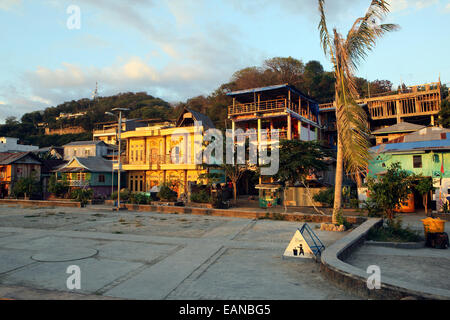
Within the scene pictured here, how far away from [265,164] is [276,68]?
34.4 m

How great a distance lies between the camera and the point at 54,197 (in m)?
33.0

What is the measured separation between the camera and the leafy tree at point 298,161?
21188 millimetres

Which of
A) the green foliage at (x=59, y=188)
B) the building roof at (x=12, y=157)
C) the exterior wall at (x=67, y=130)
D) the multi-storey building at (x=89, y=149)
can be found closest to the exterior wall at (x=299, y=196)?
the green foliage at (x=59, y=188)

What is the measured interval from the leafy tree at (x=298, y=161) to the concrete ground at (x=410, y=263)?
10472 millimetres

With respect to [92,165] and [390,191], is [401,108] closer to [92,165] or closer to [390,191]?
[390,191]

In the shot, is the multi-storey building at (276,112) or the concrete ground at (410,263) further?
the multi-storey building at (276,112)

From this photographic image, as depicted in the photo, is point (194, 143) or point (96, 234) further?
point (194, 143)

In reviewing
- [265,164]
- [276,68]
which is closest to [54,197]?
[265,164]

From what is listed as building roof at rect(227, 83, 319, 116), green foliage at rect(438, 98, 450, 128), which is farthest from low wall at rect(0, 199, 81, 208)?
green foliage at rect(438, 98, 450, 128)

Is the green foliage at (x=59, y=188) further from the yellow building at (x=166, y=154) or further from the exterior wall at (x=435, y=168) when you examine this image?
the exterior wall at (x=435, y=168)

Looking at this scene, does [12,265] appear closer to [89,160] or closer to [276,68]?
[89,160]

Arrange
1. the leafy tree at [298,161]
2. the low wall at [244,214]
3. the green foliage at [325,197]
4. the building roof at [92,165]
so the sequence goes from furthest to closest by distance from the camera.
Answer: the building roof at [92,165], the green foliage at [325,197], the leafy tree at [298,161], the low wall at [244,214]

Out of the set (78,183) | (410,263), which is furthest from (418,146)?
Answer: (78,183)

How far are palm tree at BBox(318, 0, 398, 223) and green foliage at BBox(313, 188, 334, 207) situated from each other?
9.89 metres
